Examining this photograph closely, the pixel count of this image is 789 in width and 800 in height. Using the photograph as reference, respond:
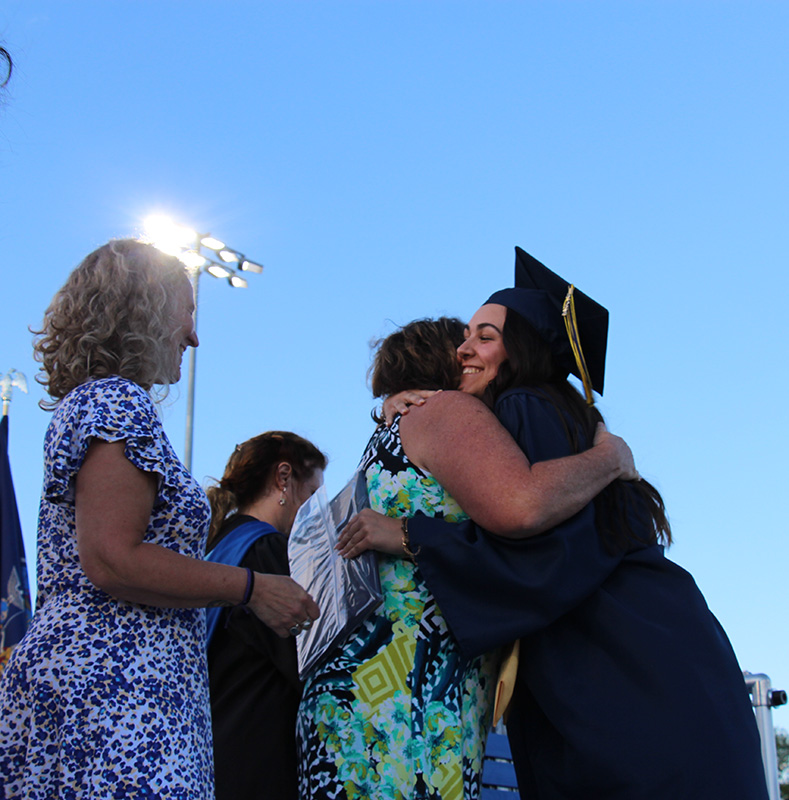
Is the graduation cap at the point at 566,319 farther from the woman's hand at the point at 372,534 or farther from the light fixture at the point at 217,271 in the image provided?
the light fixture at the point at 217,271

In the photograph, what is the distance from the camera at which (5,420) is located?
974 cm

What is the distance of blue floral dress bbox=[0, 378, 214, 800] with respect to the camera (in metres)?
1.85

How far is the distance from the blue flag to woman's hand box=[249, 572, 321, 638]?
6.53m

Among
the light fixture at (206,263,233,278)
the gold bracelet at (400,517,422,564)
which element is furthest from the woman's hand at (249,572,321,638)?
the light fixture at (206,263,233,278)

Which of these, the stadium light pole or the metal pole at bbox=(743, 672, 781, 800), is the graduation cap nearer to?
the metal pole at bbox=(743, 672, 781, 800)

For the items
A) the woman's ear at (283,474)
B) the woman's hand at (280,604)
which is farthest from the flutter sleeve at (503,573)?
the woman's ear at (283,474)

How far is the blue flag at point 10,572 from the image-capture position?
8.09 metres

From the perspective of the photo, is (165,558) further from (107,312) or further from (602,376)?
(602,376)

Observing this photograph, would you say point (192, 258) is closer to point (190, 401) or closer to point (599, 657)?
point (190, 401)

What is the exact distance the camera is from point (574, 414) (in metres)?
2.53

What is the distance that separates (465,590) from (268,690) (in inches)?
38.0

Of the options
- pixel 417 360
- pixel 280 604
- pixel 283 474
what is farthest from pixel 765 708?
pixel 280 604

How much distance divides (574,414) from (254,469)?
5.10 ft

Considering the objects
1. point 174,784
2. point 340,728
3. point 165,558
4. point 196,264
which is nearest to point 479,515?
point 340,728
